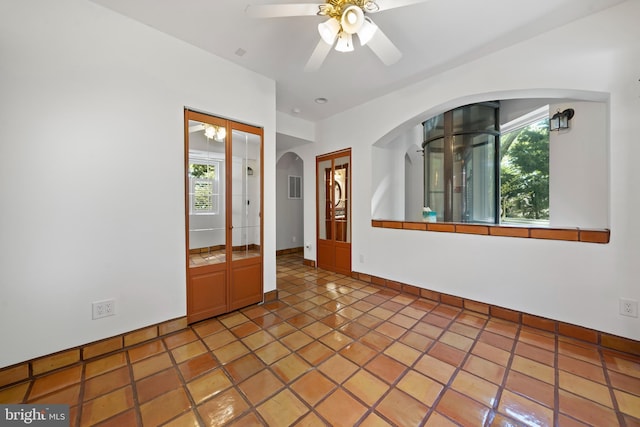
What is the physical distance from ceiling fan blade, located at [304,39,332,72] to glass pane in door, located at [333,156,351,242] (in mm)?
2074

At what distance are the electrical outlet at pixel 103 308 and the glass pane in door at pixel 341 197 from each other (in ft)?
10.0

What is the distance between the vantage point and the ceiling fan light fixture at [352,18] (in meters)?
1.56

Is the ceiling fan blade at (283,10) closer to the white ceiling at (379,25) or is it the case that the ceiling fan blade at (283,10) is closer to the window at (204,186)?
the white ceiling at (379,25)

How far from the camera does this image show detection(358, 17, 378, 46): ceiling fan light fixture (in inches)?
63.0

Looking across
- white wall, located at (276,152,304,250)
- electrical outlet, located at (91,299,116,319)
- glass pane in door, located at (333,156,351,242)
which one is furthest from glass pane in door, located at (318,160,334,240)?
electrical outlet, located at (91,299,116,319)

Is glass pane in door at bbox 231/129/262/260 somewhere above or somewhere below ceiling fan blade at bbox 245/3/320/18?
below

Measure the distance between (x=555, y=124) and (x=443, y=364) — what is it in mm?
2911

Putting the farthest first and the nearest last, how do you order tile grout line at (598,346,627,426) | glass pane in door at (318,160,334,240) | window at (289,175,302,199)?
1. window at (289,175,302,199)
2. glass pane in door at (318,160,334,240)
3. tile grout line at (598,346,627,426)

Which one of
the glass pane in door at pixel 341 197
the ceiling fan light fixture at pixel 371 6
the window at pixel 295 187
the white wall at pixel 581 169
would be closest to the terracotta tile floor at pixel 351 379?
the white wall at pixel 581 169

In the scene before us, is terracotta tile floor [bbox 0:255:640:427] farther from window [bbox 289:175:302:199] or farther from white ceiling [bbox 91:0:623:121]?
window [bbox 289:175:302:199]

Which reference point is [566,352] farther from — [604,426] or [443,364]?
[443,364]

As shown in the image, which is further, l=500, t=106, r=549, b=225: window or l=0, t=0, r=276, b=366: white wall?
l=500, t=106, r=549, b=225: window

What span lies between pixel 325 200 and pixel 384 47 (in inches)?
112

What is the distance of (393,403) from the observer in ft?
4.60
